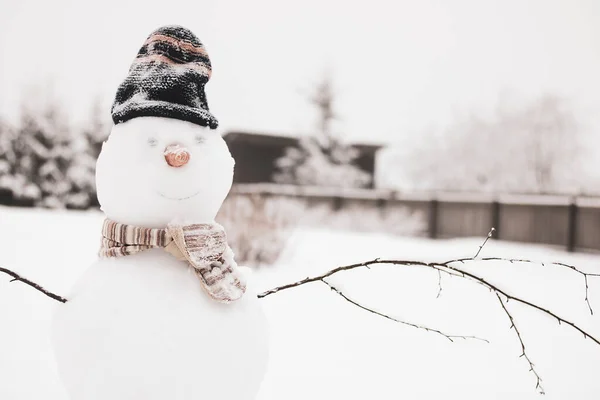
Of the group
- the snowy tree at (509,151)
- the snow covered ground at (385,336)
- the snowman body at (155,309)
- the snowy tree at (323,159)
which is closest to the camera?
the snowman body at (155,309)

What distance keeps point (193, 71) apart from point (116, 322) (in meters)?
0.85

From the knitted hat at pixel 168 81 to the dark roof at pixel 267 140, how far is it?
15.5 m

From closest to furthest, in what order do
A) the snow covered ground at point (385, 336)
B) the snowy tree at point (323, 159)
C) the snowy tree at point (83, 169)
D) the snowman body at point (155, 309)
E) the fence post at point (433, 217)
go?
the snowman body at point (155, 309)
the snow covered ground at point (385, 336)
the fence post at point (433, 217)
the snowy tree at point (323, 159)
the snowy tree at point (83, 169)

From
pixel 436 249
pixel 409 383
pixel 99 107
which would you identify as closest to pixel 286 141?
pixel 99 107

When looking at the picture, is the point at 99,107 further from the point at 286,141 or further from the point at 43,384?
the point at 43,384

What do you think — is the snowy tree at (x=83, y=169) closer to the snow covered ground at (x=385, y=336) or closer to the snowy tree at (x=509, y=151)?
the snow covered ground at (x=385, y=336)

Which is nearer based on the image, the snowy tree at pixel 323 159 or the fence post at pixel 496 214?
the fence post at pixel 496 214

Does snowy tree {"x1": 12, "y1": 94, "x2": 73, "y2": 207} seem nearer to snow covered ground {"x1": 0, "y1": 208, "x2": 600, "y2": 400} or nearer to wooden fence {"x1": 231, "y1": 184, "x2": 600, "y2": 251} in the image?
wooden fence {"x1": 231, "y1": 184, "x2": 600, "y2": 251}

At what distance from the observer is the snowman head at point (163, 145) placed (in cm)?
152

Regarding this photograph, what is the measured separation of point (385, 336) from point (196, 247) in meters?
2.73

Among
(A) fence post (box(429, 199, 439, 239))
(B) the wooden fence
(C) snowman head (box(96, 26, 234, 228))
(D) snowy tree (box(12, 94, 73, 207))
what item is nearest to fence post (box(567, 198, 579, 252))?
(B) the wooden fence

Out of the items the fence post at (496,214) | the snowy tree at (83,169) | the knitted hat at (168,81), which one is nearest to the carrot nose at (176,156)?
the knitted hat at (168,81)

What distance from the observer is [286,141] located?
19.1 metres

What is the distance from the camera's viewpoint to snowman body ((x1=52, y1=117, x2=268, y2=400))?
143 cm
